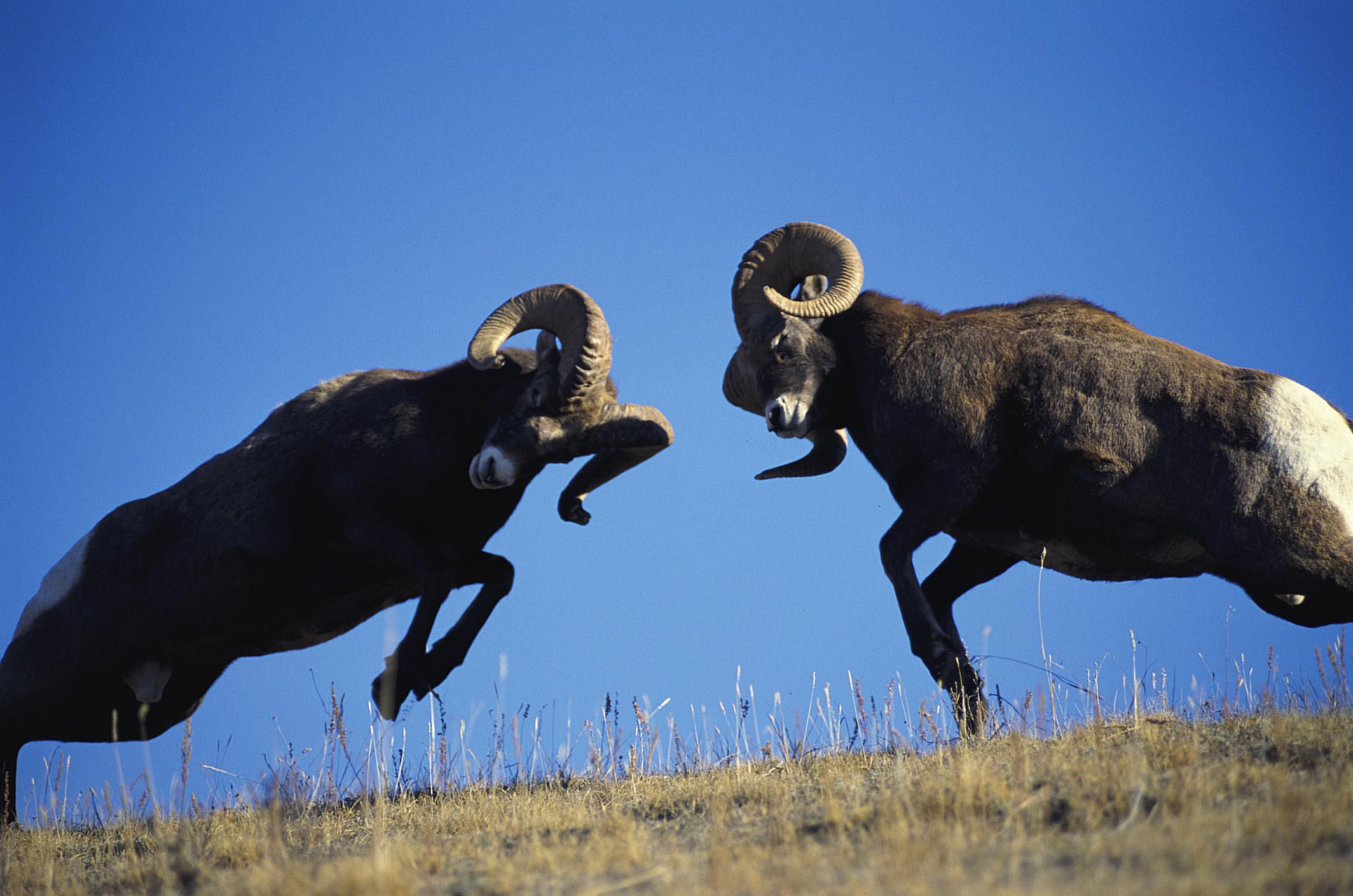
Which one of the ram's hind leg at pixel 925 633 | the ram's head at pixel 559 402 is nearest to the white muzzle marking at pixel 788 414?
the ram's head at pixel 559 402

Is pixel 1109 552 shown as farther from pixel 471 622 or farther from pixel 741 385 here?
pixel 471 622

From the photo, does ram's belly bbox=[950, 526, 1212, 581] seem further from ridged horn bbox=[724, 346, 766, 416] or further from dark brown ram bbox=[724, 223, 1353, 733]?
ridged horn bbox=[724, 346, 766, 416]

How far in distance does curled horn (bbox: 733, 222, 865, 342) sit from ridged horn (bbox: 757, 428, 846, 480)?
1129mm

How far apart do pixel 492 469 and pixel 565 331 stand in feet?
4.62

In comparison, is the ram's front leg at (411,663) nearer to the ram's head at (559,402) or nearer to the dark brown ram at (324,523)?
the dark brown ram at (324,523)

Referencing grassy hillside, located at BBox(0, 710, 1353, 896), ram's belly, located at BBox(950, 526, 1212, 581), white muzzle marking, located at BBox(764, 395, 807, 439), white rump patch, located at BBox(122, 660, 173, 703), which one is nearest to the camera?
grassy hillside, located at BBox(0, 710, 1353, 896)

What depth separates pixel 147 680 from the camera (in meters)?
10.1

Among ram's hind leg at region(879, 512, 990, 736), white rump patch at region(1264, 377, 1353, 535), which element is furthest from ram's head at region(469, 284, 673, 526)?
white rump patch at region(1264, 377, 1353, 535)

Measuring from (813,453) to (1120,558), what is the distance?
272 centimetres

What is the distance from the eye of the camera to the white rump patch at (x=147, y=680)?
33.0ft

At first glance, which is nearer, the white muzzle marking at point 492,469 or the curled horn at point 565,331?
the white muzzle marking at point 492,469

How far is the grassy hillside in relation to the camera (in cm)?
424

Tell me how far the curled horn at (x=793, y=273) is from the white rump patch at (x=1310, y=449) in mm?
3252

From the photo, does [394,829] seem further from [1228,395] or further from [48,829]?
[1228,395]
